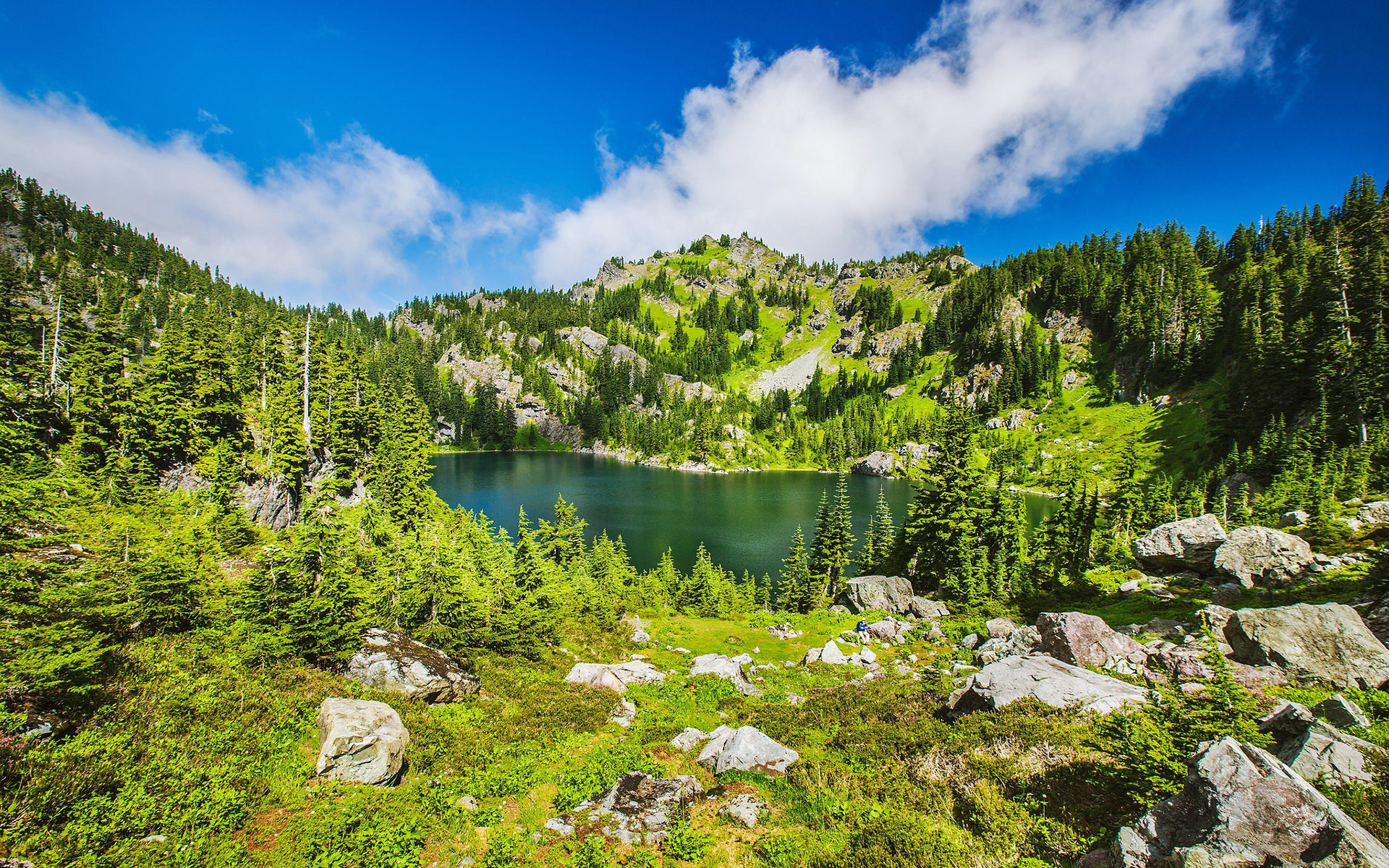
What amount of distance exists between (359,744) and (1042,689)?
18.2 m

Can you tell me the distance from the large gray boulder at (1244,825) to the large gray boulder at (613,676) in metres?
17.1

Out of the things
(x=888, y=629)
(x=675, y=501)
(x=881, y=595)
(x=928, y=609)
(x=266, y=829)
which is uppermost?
(x=266, y=829)

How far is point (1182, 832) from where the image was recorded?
7.07 m

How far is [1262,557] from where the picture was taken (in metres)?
25.6

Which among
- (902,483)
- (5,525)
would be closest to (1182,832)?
(5,525)

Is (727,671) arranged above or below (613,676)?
below

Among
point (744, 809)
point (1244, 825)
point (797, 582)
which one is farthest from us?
point (797, 582)

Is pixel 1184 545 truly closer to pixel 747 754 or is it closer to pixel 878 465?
pixel 747 754

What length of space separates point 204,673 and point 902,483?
Answer: 154 meters

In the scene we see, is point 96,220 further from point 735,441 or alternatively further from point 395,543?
point 395,543

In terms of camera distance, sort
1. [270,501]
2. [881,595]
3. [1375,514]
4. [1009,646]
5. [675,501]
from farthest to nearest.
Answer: [675,501] → [270,501] → [881,595] → [1375,514] → [1009,646]

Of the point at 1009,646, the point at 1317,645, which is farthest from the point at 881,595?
the point at 1317,645

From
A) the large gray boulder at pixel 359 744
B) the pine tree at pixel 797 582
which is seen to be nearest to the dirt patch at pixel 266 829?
the large gray boulder at pixel 359 744

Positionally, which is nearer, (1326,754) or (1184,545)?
(1326,754)
